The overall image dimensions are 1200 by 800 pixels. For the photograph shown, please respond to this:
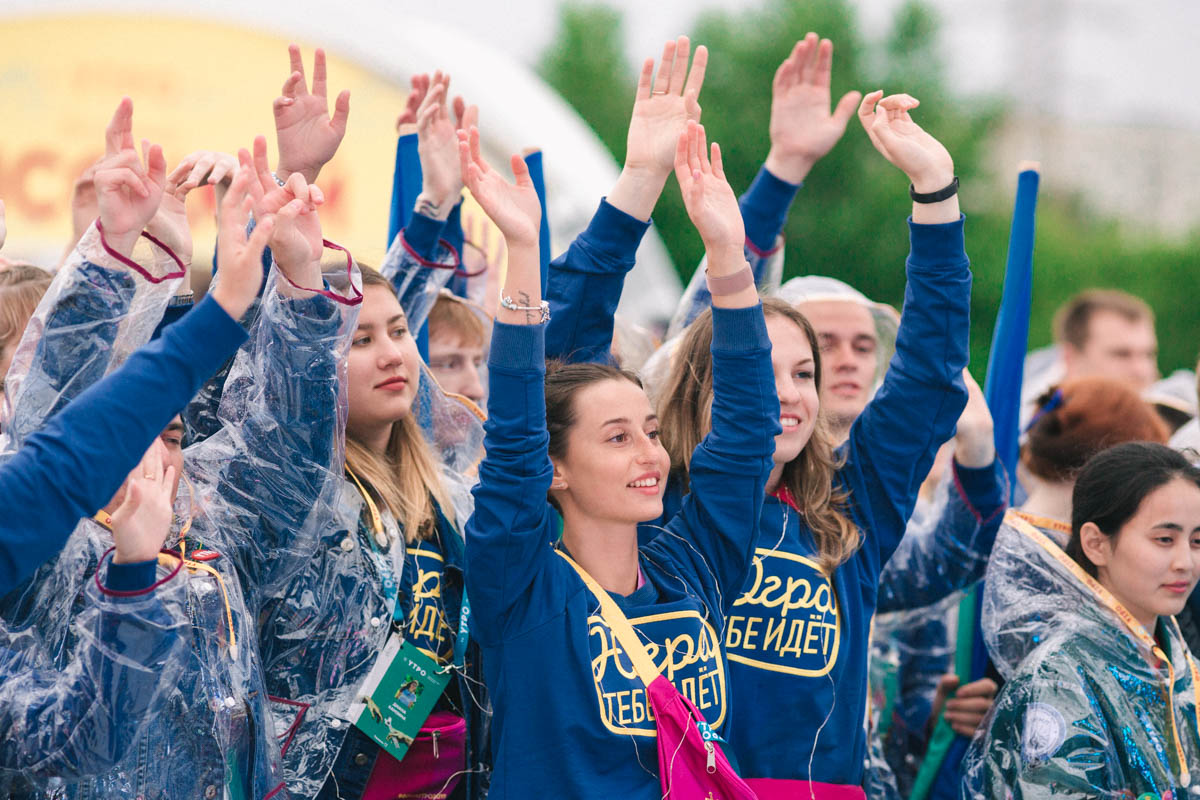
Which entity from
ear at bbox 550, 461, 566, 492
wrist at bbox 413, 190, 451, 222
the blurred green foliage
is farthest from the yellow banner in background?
the blurred green foliage

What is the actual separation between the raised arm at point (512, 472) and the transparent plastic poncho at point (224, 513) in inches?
11.8

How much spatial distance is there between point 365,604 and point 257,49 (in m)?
5.45

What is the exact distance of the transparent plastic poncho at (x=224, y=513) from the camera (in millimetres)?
2143

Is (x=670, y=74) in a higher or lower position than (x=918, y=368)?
higher

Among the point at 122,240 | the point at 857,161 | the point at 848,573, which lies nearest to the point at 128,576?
the point at 122,240

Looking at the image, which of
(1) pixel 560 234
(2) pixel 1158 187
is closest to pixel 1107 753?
(1) pixel 560 234

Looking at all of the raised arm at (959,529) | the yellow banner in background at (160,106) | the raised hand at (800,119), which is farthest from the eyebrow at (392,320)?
the yellow banner in background at (160,106)

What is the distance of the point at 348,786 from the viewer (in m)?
2.58

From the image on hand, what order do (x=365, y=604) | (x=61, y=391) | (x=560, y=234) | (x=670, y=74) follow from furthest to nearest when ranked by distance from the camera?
1. (x=560, y=234)
2. (x=670, y=74)
3. (x=365, y=604)
4. (x=61, y=391)

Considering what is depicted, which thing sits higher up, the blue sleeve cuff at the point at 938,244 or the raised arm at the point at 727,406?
the blue sleeve cuff at the point at 938,244

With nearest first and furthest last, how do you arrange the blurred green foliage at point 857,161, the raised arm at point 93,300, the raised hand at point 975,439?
the raised arm at point 93,300
the raised hand at point 975,439
the blurred green foliage at point 857,161

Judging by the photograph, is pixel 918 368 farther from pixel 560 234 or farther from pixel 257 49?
pixel 257 49

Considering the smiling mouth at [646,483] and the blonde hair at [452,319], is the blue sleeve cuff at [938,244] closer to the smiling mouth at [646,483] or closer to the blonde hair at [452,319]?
the smiling mouth at [646,483]

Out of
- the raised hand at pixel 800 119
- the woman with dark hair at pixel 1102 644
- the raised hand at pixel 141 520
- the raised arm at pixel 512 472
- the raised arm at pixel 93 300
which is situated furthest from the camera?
the raised hand at pixel 800 119
